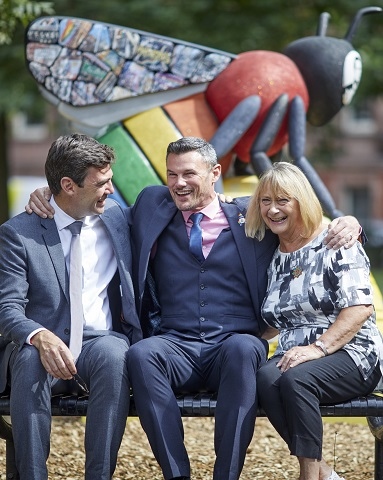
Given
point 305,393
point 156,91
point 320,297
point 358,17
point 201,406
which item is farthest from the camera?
point 358,17

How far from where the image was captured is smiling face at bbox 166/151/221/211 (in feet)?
13.1

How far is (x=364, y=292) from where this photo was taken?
377 centimetres

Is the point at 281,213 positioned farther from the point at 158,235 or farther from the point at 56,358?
the point at 56,358

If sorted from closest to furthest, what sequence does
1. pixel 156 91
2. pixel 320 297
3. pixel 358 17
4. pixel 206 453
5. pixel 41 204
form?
pixel 320 297 < pixel 41 204 < pixel 206 453 < pixel 156 91 < pixel 358 17

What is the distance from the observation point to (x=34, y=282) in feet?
12.7

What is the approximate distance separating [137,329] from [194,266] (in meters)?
0.35

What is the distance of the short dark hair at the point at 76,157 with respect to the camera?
3.90 metres

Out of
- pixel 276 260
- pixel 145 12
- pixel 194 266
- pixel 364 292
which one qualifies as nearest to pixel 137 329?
pixel 194 266

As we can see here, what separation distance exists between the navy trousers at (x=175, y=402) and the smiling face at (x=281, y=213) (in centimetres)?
47

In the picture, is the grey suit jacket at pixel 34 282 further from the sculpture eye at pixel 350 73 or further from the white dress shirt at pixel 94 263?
the sculpture eye at pixel 350 73

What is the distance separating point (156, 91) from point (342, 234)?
239 centimetres

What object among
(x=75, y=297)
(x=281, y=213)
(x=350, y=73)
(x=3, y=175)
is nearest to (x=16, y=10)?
(x=350, y=73)

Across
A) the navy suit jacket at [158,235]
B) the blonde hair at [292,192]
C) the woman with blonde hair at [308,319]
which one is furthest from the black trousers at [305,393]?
the blonde hair at [292,192]

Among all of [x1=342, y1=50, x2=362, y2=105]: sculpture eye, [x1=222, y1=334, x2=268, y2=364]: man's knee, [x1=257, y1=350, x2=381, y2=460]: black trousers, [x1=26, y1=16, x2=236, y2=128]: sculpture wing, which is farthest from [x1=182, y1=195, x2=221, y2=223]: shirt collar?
[x1=342, y1=50, x2=362, y2=105]: sculpture eye
